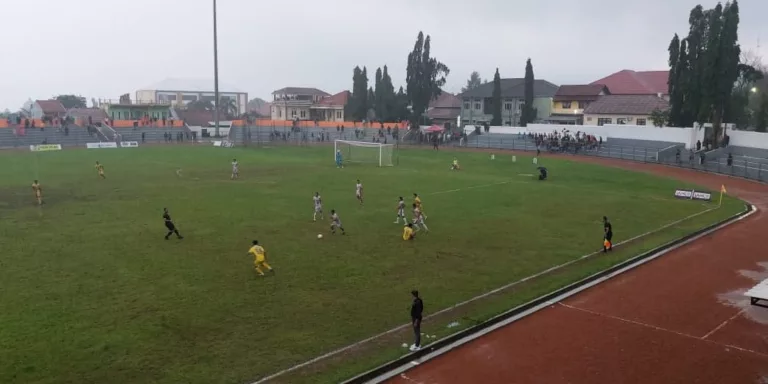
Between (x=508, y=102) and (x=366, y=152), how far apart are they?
1607 inches

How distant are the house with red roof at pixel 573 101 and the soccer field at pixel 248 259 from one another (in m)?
42.2

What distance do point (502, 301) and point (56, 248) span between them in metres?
15.9

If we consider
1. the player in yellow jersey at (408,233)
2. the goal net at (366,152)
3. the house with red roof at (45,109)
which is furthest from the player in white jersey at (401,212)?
the house with red roof at (45,109)

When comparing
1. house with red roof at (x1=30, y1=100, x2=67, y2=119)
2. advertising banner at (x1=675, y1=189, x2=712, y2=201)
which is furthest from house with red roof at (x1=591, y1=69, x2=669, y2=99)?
house with red roof at (x1=30, y1=100, x2=67, y2=119)

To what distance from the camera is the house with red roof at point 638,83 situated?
8150 centimetres

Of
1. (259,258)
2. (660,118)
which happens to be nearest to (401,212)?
(259,258)

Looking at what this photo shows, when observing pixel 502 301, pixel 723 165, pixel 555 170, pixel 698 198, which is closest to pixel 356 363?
pixel 502 301

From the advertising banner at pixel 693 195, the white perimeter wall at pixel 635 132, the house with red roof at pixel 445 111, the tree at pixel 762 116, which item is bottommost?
the advertising banner at pixel 693 195

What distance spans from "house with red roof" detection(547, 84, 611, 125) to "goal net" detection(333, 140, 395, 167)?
3680 cm

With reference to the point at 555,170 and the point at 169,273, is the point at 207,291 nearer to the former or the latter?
the point at 169,273

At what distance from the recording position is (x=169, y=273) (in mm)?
17156

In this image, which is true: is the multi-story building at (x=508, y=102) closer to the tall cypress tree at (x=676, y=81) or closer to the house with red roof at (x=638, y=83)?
the house with red roof at (x=638, y=83)

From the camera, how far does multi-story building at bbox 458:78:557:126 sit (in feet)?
287

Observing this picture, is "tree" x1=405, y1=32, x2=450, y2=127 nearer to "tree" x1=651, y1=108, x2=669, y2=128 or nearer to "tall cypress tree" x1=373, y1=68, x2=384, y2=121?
"tall cypress tree" x1=373, y1=68, x2=384, y2=121
